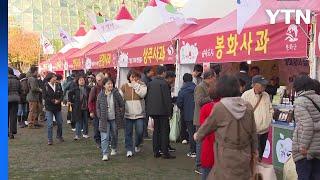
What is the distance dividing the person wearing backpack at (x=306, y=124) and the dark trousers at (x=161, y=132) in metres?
4.26

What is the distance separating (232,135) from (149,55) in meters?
8.93

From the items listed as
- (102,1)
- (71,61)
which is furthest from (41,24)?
(71,61)

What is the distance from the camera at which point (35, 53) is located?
68438 mm

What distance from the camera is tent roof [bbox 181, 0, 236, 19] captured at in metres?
12.2

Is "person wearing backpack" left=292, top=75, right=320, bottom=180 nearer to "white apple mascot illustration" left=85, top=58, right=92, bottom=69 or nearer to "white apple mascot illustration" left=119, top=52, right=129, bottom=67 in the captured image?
"white apple mascot illustration" left=119, top=52, right=129, bottom=67

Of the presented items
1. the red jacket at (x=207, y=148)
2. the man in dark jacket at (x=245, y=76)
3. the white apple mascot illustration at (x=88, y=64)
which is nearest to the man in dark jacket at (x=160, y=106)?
the man in dark jacket at (x=245, y=76)

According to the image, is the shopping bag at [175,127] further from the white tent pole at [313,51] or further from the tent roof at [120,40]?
the tent roof at [120,40]

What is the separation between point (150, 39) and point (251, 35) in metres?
6.07

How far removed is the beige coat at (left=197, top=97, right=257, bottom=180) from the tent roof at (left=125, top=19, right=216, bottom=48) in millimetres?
7614

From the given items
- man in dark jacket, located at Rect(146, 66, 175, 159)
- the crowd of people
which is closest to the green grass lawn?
the crowd of people

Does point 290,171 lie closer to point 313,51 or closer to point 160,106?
point 313,51

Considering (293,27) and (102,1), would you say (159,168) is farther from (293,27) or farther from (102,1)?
(102,1)

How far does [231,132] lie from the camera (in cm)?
445

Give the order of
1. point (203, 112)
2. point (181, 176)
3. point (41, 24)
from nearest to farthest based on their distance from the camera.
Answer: point (203, 112) → point (181, 176) → point (41, 24)
